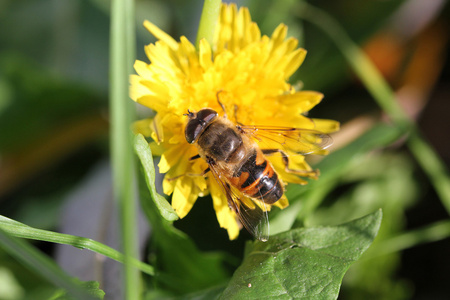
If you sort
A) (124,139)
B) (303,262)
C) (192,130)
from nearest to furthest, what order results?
(124,139) < (303,262) < (192,130)

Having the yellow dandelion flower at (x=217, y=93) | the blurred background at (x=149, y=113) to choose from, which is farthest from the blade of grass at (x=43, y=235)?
the blurred background at (x=149, y=113)

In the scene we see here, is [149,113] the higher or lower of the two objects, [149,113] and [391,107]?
the higher

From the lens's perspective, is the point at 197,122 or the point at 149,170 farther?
the point at 197,122

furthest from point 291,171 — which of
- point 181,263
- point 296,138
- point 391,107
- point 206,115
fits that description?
point 391,107

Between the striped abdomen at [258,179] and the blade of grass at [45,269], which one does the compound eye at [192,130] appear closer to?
the striped abdomen at [258,179]

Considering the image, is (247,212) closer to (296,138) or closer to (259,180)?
(259,180)

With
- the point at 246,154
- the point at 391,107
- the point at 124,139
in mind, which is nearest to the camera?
the point at 124,139

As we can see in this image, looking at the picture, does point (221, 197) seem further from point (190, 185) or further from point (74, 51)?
point (74, 51)
